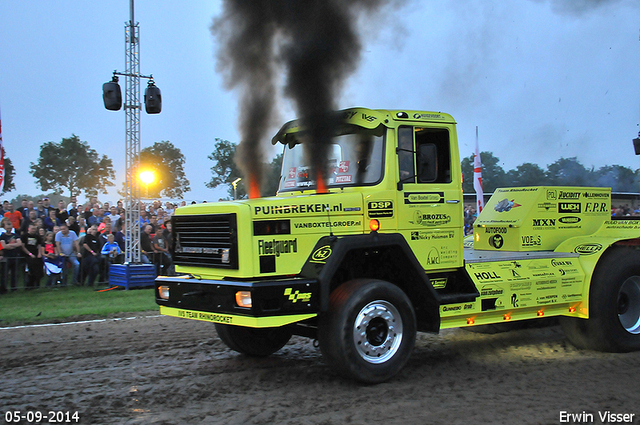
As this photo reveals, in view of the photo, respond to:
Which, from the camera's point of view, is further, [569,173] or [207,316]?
[569,173]

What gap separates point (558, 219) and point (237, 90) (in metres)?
4.50

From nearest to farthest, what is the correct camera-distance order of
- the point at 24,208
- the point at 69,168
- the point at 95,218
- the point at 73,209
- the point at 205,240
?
the point at 205,240 → the point at 24,208 → the point at 95,218 → the point at 73,209 → the point at 69,168

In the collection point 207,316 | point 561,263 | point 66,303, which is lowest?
point 66,303

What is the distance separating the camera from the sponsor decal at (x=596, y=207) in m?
7.62

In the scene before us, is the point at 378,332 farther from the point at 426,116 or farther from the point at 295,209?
the point at 426,116

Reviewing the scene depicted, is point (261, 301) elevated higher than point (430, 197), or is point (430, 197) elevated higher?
point (430, 197)

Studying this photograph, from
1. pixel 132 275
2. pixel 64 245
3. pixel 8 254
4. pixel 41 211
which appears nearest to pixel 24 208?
pixel 41 211

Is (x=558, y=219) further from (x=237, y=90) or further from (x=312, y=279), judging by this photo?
(x=237, y=90)

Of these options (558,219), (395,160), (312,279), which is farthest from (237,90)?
(558,219)

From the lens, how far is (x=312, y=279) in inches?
202

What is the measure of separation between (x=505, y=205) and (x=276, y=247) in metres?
3.89

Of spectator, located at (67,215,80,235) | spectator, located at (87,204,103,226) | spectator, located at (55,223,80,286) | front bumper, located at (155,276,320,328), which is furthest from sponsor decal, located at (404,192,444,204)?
spectator, located at (87,204,103,226)

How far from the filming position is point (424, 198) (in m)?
5.95

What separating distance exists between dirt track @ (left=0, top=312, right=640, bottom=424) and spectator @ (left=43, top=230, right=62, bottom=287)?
17.6ft
